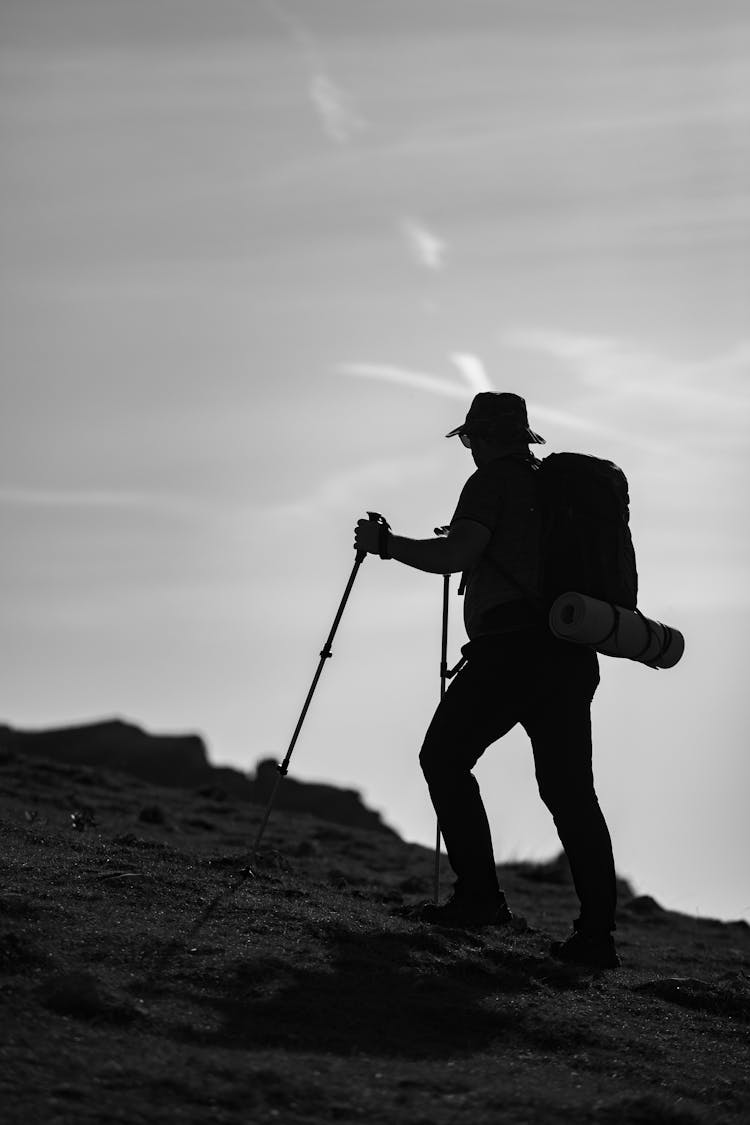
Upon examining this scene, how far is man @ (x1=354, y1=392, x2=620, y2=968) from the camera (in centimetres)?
905

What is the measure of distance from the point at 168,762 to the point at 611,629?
18.3 m

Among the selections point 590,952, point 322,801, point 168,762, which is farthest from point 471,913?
point 168,762

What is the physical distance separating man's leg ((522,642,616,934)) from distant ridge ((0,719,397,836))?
590 inches

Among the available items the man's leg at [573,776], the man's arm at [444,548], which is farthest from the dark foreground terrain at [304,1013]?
the man's arm at [444,548]

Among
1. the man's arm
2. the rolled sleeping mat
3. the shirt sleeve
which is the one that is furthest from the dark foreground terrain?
the shirt sleeve

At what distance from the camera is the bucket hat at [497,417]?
9.57 m

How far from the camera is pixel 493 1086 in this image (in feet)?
20.8

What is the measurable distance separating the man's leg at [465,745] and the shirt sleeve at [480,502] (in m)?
0.86

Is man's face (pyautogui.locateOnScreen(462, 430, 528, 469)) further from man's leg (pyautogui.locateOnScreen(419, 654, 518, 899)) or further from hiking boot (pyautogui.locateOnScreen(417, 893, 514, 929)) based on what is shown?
hiking boot (pyautogui.locateOnScreen(417, 893, 514, 929))

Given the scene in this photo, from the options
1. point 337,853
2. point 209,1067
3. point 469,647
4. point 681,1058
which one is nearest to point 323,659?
point 469,647

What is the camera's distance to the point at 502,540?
9.26 metres

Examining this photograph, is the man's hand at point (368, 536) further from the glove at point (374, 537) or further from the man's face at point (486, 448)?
the man's face at point (486, 448)

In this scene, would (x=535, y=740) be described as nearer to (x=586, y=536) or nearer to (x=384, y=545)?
(x=586, y=536)

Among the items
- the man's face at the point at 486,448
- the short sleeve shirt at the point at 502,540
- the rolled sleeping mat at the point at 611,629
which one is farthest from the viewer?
the man's face at the point at 486,448
